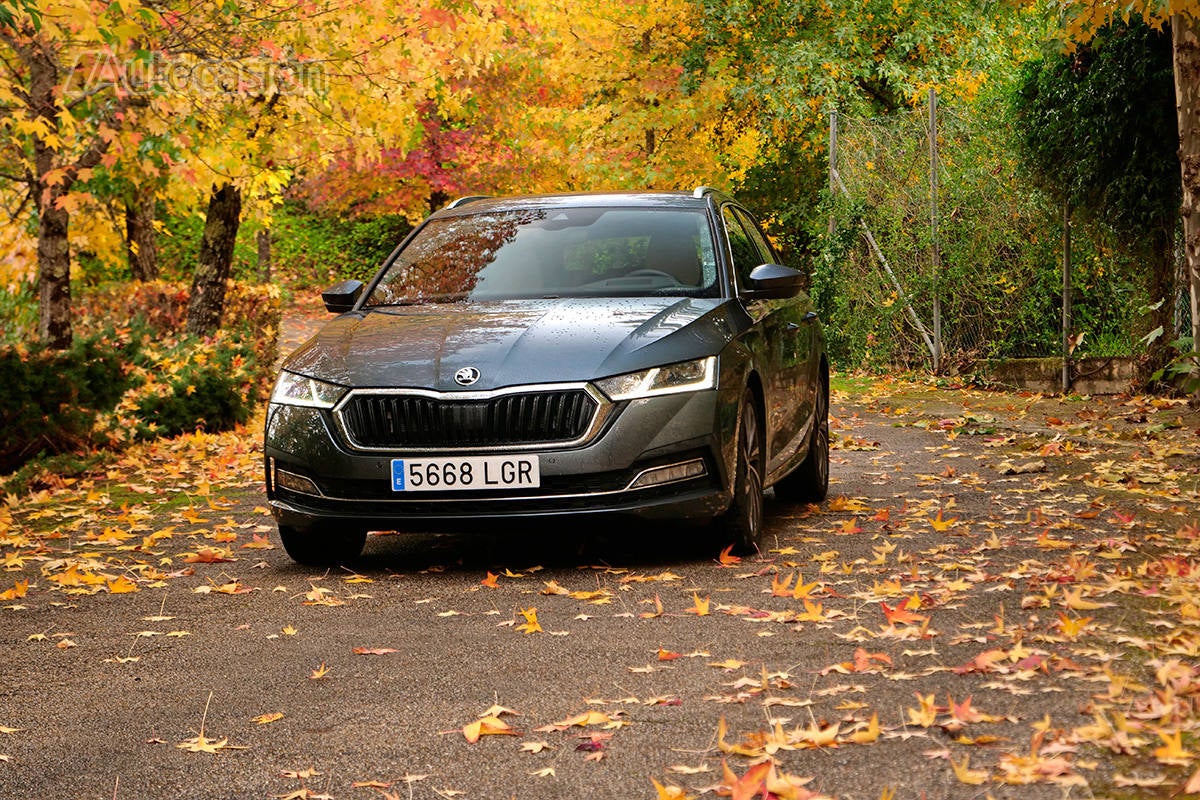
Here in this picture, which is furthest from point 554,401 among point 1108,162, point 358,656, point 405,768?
point 1108,162

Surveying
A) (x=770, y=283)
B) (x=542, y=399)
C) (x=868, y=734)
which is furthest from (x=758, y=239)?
(x=868, y=734)

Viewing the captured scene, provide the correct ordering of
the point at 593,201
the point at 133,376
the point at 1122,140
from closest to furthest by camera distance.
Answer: the point at 593,201 < the point at 1122,140 < the point at 133,376

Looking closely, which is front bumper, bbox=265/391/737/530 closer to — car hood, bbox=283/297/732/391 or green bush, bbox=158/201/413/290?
car hood, bbox=283/297/732/391

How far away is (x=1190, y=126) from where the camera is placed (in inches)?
419

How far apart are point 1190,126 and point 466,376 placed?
5.99 meters

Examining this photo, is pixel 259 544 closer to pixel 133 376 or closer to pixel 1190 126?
pixel 133 376

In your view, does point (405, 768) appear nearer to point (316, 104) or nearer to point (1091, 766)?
point (1091, 766)

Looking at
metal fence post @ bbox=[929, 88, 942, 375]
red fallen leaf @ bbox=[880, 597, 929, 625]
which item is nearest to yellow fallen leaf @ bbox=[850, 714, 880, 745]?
red fallen leaf @ bbox=[880, 597, 929, 625]

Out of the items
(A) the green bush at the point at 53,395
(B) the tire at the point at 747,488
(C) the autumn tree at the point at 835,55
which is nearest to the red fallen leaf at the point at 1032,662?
(B) the tire at the point at 747,488

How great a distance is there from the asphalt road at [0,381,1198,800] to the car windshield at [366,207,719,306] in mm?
1199

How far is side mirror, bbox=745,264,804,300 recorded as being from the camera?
782 cm

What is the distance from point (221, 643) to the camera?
234 inches

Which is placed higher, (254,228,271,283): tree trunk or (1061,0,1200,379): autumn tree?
(1061,0,1200,379): autumn tree

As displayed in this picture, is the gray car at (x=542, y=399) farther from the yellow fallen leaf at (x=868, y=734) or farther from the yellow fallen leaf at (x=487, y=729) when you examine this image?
the yellow fallen leaf at (x=868, y=734)
